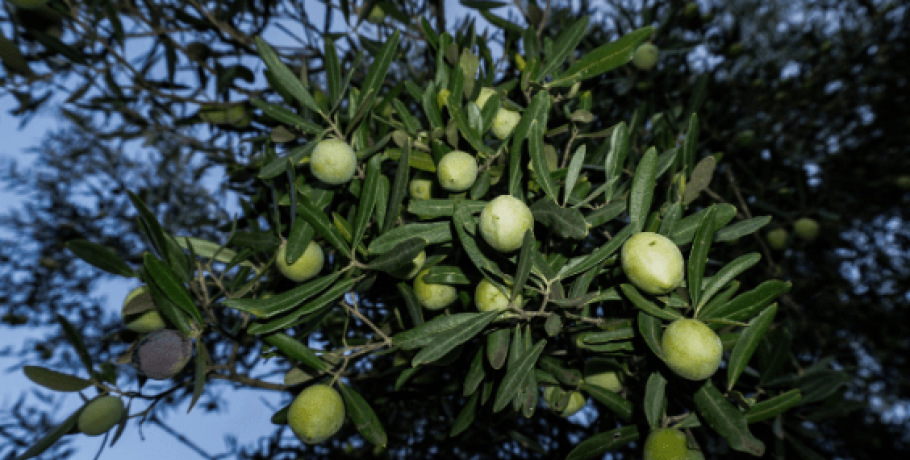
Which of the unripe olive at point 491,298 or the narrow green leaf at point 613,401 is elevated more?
the unripe olive at point 491,298

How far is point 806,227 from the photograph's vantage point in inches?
115

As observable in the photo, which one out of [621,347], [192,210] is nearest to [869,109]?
[621,347]

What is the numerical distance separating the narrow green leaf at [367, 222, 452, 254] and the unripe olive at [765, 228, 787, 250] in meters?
2.51

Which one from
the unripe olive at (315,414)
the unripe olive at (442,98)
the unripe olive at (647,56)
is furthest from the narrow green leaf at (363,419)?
the unripe olive at (647,56)

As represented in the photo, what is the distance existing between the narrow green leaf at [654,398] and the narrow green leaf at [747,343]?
0.52 ft

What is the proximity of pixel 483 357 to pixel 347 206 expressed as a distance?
687 mm

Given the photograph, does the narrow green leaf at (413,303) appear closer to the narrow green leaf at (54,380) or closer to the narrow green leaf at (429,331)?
the narrow green leaf at (429,331)

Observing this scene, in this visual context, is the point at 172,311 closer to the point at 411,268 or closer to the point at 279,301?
the point at 279,301

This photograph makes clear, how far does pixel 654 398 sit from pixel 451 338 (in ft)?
1.79

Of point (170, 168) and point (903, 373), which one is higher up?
point (170, 168)

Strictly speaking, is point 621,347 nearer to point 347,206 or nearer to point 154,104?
point 347,206

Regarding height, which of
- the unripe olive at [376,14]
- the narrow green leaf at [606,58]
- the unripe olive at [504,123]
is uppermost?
the unripe olive at [376,14]

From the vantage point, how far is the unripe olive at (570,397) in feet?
5.16

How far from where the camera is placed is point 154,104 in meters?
2.93
